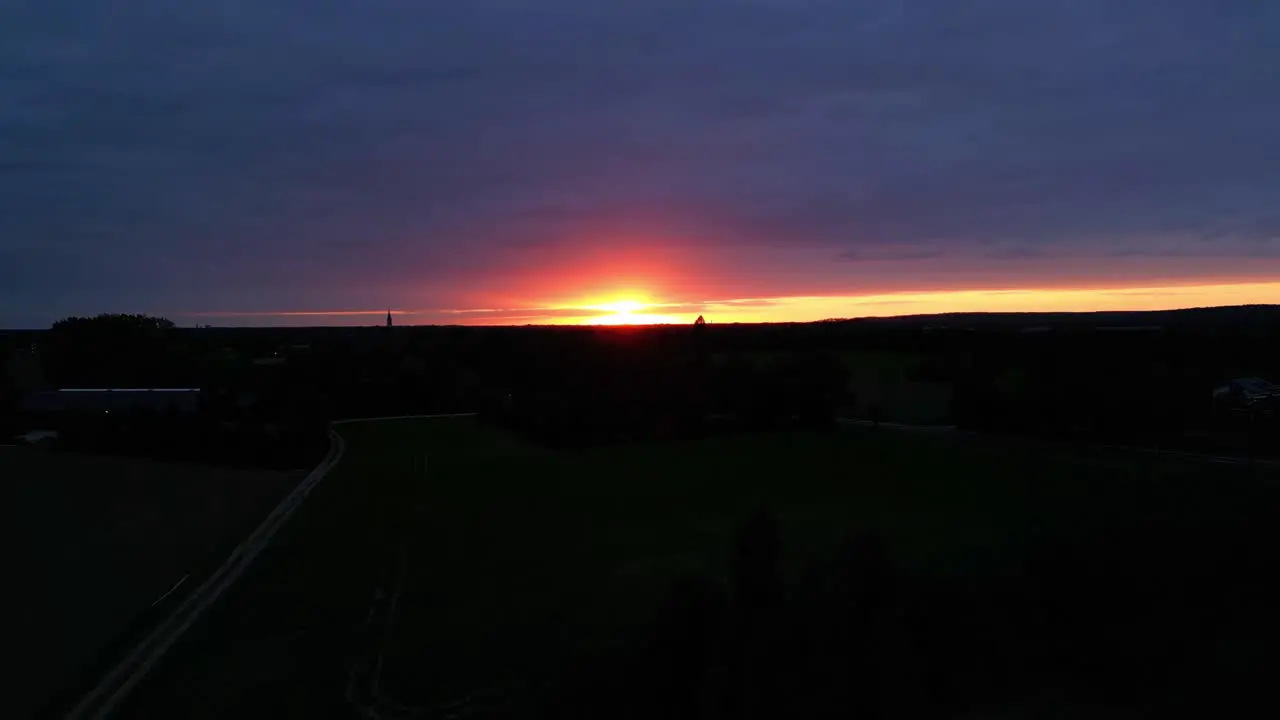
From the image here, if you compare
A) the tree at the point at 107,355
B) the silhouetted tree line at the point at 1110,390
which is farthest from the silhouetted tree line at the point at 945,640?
the tree at the point at 107,355

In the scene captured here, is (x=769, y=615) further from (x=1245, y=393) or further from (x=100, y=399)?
(x=100, y=399)

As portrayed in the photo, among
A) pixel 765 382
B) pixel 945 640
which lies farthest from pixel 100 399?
pixel 945 640

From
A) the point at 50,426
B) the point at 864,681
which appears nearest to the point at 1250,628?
the point at 864,681

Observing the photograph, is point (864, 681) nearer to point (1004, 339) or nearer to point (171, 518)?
point (171, 518)

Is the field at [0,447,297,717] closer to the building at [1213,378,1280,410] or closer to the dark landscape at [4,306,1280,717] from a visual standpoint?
the dark landscape at [4,306,1280,717]

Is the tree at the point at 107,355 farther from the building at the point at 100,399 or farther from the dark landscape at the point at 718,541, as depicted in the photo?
the dark landscape at the point at 718,541

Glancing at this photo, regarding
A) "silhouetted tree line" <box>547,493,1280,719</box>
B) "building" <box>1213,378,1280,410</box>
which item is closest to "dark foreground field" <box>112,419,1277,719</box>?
"silhouetted tree line" <box>547,493,1280,719</box>

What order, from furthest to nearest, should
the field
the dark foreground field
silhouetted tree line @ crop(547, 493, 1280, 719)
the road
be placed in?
the field < the road < the dark foreground field < silhouetted tree line @ crop(547, 493, 1280, 719)

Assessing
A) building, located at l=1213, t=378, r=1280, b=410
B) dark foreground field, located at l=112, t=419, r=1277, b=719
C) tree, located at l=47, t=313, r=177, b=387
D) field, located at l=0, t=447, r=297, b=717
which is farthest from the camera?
tree, located at l=47, t=313, r=177, b=387
